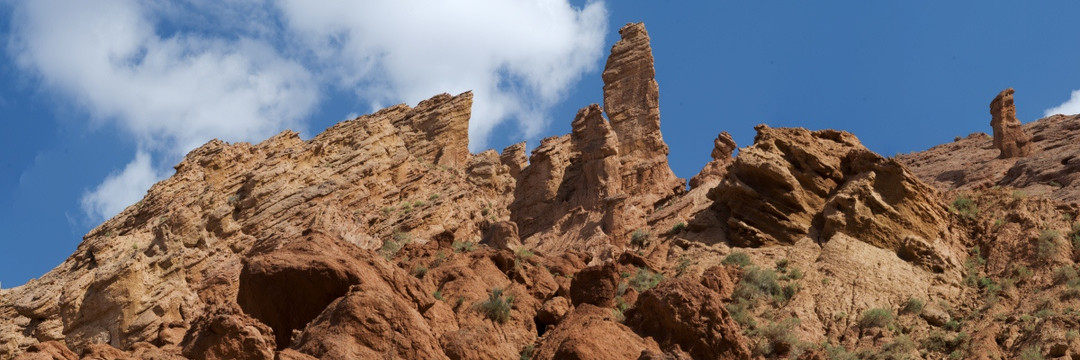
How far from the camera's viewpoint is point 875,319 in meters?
40.8

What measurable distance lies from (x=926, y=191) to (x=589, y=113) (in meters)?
19.5

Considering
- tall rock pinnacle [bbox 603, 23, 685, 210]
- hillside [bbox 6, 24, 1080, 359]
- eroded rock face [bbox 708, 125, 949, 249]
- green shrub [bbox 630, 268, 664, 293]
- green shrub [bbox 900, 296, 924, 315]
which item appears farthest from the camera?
tall rock pinnacle [bbox 603, 23, 685, 210]

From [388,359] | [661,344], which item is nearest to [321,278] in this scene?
[388,359]

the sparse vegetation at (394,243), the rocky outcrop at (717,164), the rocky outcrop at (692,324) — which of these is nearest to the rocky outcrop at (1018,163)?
the rocky outcrop at (717,164)

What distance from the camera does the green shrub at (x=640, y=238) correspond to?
51.6m

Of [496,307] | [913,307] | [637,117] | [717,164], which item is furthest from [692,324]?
[637,117]

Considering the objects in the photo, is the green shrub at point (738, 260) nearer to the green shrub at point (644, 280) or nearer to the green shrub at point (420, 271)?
the green shrub at point (644, 280)

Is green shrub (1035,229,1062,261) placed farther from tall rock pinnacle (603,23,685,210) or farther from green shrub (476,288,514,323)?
tall rock pinnacle (603,23,685,210)

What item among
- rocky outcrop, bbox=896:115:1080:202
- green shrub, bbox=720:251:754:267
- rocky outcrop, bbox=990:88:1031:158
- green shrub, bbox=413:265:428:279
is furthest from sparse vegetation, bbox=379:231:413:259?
rocky outcrop, bbox=990:88:1031:158

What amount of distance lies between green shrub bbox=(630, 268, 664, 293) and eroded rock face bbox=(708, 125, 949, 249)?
457 cm

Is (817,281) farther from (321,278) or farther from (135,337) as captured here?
(135,337)

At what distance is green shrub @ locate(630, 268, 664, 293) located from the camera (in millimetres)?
43719

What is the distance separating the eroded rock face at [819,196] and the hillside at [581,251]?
0.26 feet

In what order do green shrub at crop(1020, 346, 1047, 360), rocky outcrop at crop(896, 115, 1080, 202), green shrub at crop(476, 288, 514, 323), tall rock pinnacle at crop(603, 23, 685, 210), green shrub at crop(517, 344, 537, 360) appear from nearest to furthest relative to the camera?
green shrub at crop(517, 344, 537, 360), green shrub at crop(1020, 346, 1047, 360), green shrub at crop(476, 288, 514, 323), rocky outcrop at crop(896, 115, 1080, 202), tall rock pinnacle at crop(603, 23, 685, 210)
